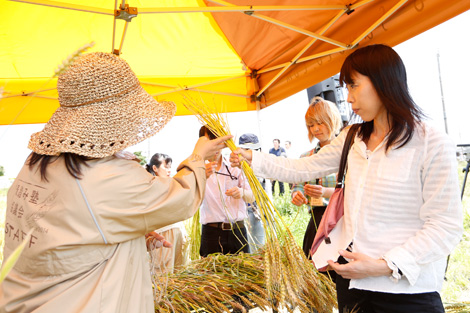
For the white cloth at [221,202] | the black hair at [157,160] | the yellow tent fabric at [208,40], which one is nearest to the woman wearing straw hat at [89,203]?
the yellow tent fabric at [208,40]

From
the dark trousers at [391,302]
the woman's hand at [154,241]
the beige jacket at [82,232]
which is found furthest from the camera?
the woman's hand at [154,241]

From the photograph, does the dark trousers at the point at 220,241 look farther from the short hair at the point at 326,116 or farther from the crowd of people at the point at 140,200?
the crowd of people at the point at 140,200

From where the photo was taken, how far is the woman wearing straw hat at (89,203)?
1038 millimetres

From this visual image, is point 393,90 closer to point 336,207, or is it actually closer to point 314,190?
point 336,207

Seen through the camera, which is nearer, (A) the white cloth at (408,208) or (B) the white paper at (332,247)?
(A) the white cloth at (408,208)

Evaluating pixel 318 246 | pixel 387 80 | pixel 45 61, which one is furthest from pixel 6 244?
pixel 45 61

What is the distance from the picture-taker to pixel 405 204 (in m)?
1.17

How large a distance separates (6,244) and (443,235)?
1.34 meters

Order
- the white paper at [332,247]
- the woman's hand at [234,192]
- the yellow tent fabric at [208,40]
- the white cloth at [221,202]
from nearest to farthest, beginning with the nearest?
1. the white paper at [332,247]
2. the yellow tent fabric at [208,40]
3. the woman's hand at [234,192]
4. the white cloth at [221,202]

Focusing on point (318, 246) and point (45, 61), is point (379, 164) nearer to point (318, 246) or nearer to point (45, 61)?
point (318, 246)

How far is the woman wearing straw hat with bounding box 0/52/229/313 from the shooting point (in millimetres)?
1038

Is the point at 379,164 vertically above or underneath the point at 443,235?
above

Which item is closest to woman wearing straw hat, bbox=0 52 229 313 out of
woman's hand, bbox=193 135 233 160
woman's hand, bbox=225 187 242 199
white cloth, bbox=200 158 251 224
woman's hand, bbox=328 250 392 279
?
woman's hand, bbox=193 135 233 160

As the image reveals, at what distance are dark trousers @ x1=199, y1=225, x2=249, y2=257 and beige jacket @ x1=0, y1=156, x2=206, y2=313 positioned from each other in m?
1.88
